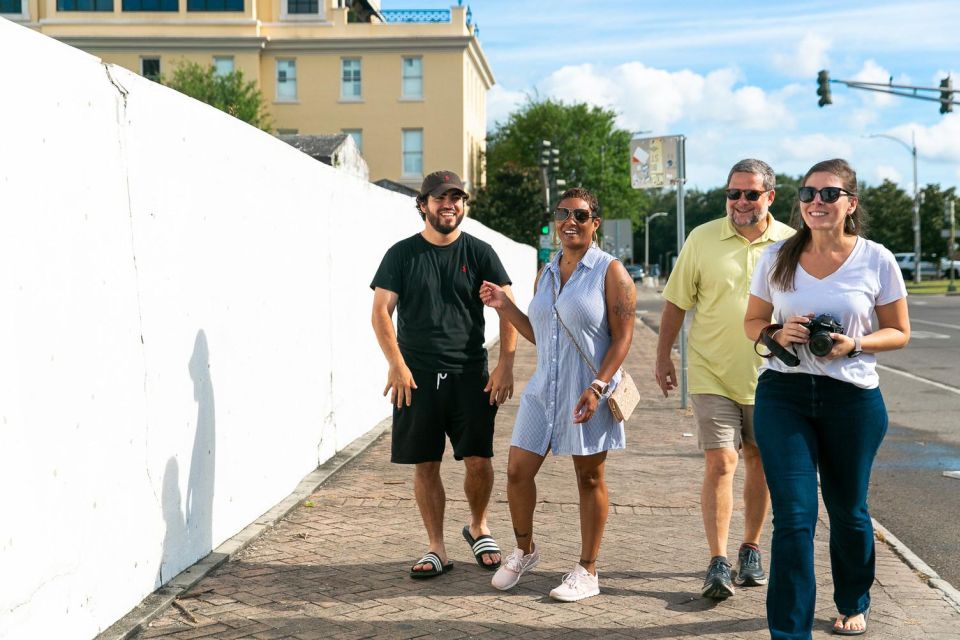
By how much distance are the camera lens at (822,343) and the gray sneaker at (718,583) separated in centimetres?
132

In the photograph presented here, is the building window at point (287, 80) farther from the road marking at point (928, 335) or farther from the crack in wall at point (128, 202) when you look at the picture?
the crack in wall at point (128, 202)

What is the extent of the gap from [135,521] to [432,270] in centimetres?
180

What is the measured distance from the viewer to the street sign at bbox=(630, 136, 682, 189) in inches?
511

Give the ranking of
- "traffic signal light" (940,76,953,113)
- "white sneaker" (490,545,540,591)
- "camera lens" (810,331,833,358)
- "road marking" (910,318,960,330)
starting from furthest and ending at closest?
"road marking" (910,318,960,330), "traffic signal light" (940,76,953,113), "white sneaker" (490,545,540,591), "camera lens" (810,331,833,358)

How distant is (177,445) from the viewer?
5.44 metres

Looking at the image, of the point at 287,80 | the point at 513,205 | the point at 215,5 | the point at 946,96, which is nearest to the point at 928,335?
the point at 946,96

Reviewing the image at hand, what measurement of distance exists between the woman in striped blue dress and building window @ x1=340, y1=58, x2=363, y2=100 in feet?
190

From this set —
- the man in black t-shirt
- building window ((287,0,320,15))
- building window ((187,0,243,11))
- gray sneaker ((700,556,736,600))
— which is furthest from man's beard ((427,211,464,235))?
building window ((187,0,243,11))

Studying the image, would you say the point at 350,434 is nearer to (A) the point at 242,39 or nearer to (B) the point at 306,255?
(B) the point at 306,255

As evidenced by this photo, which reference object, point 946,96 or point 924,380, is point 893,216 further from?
point 924,380

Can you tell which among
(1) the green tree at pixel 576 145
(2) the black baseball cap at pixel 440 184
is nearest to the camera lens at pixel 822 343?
(2) the black baseball cap at pixel 440 184

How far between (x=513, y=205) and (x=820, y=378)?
61.7m

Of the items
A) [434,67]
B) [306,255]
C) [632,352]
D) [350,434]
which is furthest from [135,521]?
[434,67]

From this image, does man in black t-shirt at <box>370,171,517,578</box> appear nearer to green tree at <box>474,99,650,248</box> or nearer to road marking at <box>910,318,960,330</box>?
road marking at <box>910,318,960,330</box>
